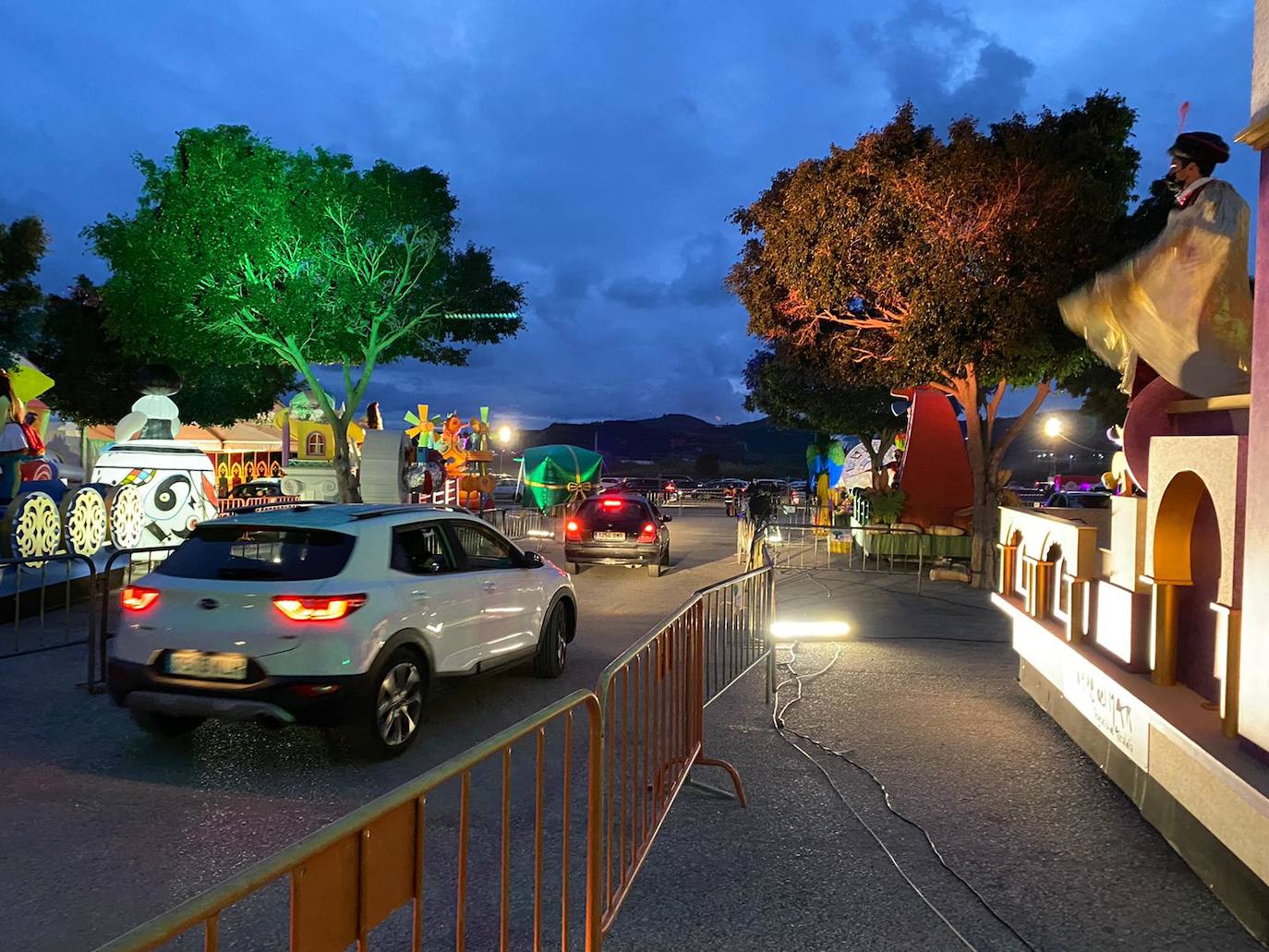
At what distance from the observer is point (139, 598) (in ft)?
17.7

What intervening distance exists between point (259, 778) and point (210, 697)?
22.3 inches

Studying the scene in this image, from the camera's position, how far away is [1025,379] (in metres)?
14.0

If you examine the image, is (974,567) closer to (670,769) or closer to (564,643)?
(564,643)

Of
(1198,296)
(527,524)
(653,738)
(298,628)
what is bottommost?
(653,738)

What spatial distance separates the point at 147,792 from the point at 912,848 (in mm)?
4168

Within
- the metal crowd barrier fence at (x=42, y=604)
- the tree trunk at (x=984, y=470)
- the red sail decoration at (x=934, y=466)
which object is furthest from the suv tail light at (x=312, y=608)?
the red sail decoration at (x=934, y=466)

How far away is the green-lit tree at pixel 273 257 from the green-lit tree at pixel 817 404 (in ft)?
32.9

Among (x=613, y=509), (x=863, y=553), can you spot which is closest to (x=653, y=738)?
(x=613, y=509)

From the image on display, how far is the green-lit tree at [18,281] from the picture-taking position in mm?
18250

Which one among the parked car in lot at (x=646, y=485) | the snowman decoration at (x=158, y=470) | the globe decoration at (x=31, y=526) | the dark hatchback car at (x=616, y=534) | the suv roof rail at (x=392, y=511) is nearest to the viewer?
the suv roof rail at (x=392, y=511)

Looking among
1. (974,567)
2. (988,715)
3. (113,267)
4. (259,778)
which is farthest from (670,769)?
(113,267)

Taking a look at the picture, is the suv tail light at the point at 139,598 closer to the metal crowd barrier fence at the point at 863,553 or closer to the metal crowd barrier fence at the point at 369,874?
the metal crowd barrier fence at the point at 369,874

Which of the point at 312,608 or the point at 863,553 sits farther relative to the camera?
the point at 863,553

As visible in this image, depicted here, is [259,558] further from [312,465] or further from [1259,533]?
[312,465]
